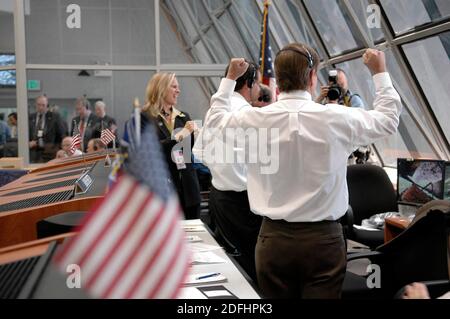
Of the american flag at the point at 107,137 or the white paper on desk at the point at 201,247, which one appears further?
the american flag at the point at 107,137

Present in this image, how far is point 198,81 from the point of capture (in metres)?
8.73

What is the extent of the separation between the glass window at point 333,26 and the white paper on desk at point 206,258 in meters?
4.54

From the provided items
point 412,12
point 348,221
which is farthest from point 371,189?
point 412,12

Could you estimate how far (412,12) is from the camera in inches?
196

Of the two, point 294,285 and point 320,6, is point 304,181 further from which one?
point 320,6

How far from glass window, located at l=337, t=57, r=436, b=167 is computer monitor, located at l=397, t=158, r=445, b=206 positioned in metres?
2.03

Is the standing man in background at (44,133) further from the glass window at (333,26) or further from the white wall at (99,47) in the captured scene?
the glass window at (333,26)

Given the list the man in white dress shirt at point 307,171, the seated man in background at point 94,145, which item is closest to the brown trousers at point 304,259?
the man in white dress shirt at point 307,171

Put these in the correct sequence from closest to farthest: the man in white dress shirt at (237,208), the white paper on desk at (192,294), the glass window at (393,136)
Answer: the white paper on desk at (192,294) → the man in white dress shirt at (237,208) → the glass window at (393,136)

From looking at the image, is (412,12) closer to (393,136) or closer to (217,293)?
(393,136)

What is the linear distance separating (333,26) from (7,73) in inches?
204

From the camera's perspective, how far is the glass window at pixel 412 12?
177 inches

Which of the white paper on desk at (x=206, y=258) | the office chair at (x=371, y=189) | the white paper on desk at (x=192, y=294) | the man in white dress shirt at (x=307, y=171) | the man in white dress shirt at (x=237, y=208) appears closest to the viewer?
the white paper on desk at (x=192, y=294)
